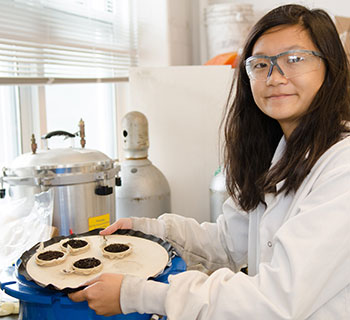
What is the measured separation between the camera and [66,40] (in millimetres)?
1892

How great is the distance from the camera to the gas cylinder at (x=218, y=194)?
5.98 feet

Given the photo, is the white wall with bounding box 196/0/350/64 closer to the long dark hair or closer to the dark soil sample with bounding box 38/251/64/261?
the long dark hair

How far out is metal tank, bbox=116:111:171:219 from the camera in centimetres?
179

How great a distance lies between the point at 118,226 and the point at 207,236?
0.82 ft

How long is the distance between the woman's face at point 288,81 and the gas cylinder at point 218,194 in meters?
0.84

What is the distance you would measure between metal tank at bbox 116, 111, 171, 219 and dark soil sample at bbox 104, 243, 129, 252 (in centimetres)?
74

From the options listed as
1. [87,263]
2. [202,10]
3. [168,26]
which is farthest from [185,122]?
[87,263]

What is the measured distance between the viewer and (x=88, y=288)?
824 millimetres

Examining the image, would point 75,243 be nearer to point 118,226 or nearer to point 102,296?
point 118,226

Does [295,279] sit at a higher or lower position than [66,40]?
lower

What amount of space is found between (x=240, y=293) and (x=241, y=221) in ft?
1.47

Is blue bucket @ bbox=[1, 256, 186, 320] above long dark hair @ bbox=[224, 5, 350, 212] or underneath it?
underneath

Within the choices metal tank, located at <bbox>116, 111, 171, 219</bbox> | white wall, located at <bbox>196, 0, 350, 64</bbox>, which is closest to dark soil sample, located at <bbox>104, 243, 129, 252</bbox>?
metal tank, located at <bbox>116, 111, 171, 219</bbox>

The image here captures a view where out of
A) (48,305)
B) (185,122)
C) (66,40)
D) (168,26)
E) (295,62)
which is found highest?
(168,26)
